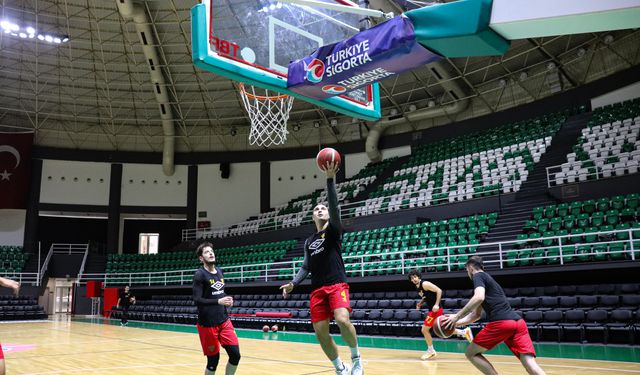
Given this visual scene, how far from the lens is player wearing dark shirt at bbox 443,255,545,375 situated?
4.77 metres

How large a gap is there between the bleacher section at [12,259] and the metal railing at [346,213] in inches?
331

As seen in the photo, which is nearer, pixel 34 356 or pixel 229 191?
pixel 34 356

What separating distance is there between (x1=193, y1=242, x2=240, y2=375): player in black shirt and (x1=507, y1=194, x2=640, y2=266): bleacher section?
880 cm

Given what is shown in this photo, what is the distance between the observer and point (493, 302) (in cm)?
504

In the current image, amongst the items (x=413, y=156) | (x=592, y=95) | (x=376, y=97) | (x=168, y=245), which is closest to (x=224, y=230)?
(x=168, y=245)

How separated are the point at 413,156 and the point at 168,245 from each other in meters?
17.1

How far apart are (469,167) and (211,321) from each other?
61.5ft

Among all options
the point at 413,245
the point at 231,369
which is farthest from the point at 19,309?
the point at 231,369

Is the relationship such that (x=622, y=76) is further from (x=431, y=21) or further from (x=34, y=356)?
(x=34, y=356)

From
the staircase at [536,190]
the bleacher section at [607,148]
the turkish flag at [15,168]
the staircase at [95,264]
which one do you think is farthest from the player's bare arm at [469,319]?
the turkish flag at [15,168]

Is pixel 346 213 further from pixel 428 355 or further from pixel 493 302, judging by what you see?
pixel 493 302

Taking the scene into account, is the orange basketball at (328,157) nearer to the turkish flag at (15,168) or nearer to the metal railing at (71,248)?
the turkish flag at (15,168)

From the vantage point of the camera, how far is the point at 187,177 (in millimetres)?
31688

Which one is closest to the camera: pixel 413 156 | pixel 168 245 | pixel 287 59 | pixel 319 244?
pixel 319 244
